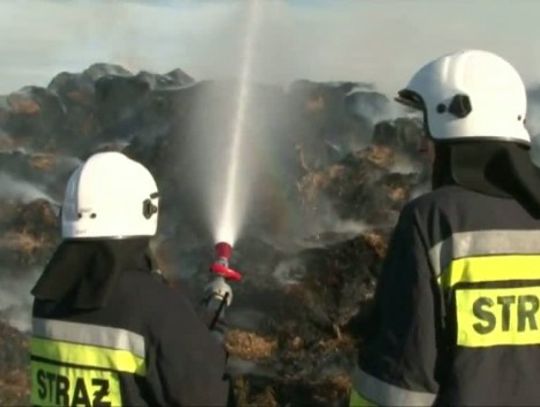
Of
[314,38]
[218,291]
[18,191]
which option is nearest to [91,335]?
[218,291]

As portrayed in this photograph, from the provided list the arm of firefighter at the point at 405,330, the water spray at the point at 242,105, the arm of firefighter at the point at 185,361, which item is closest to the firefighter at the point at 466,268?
the arm of firefighter at the point at 405,330

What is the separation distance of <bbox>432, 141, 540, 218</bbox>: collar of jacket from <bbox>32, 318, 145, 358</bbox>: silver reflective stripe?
0.96 metres

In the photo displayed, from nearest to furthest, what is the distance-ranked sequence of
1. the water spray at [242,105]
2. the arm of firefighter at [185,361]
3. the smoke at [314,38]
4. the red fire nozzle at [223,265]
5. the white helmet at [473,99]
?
the arm of firefighter at [185,361] → the white helmet at [473,99] → the red fire nozzle at [223,265] → the water spray at [242,105] → the smoke at [314,38]

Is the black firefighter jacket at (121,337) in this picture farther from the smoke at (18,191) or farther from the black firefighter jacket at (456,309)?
the smoke at (18,191)

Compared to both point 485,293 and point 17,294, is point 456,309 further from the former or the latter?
point 17,294

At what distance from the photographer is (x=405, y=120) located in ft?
24.3

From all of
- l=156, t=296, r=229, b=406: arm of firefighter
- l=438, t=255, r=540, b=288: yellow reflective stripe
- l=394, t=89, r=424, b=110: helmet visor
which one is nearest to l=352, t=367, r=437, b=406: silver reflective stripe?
l=438, t=255, r=540, b=288: yellow reflective stripe

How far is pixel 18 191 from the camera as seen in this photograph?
7586mm

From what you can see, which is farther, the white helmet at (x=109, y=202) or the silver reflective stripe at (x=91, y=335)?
the white helmet at (x=109, y=202)

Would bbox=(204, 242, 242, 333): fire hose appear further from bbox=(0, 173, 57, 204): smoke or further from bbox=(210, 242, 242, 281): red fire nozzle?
bbox=(0, 173, 57, 204): smoke

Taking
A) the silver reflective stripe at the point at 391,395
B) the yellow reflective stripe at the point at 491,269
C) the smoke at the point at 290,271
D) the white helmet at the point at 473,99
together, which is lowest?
the silver reflective stripe at the point at 391,395

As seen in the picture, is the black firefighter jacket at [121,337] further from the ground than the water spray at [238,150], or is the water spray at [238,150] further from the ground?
the water spray at [238,150]

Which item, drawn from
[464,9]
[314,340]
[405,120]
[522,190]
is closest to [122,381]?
[522,190]

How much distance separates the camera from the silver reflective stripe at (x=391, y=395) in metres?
2.89
